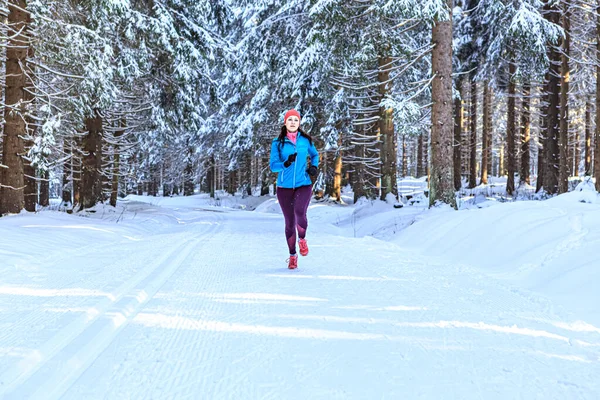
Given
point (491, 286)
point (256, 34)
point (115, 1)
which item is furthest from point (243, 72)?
point (491, 286)

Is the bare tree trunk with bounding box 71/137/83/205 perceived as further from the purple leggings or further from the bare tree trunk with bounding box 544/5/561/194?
the bare tree trunk with bounding box 544/5/561/194

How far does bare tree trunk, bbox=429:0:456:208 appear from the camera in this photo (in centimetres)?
941

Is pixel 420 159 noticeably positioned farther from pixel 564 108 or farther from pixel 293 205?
pixel 293 205

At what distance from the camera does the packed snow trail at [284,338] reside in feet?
6.83

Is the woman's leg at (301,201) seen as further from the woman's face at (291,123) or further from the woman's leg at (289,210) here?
the woman's face at (291,123)

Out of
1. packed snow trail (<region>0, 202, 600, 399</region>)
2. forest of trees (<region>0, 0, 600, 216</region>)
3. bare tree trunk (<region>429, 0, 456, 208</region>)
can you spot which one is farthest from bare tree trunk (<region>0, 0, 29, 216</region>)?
bare tree trunk (<region>429, 0, 456, 208</region>)

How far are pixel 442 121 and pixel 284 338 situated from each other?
791cm

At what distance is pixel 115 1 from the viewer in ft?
32.3

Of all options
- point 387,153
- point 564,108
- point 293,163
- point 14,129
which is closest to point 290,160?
point 293,163

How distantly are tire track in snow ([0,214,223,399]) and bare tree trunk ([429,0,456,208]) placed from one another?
22.7ft

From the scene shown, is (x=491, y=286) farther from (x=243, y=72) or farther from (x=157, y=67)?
(x=243, y=72)

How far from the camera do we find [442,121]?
9.42 metres

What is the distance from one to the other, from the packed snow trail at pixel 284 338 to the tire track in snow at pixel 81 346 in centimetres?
1

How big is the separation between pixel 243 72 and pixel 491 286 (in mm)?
15618
